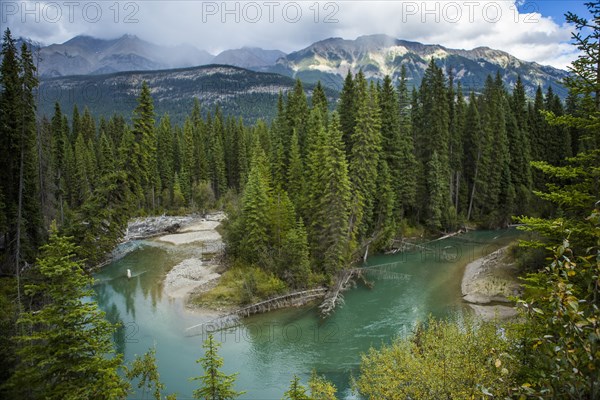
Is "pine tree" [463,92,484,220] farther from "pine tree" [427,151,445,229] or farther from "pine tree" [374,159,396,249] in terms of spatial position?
"pine tree" [374,159,396,249]

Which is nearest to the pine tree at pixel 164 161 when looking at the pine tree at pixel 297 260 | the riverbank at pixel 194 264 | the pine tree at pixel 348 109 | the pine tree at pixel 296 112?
the riverbank at pixel 194 264

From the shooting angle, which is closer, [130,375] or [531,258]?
[130,375]

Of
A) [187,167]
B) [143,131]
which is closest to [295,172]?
[143,131]

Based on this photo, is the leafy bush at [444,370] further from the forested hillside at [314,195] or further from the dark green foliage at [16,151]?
the dark green foliage at [16,151]

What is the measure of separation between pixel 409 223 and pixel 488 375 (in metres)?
41.7

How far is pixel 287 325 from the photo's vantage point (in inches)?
1154

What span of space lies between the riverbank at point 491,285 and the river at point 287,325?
985 mm

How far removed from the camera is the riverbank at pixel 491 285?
2955 centimetres

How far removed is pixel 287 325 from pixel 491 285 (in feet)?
55.2

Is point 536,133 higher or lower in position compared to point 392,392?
higher

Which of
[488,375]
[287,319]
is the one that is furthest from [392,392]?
[287,319]

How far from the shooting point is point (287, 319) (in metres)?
30.3

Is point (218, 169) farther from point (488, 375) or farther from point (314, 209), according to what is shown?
point (488, 375)

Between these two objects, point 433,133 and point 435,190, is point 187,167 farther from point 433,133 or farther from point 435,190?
point 435,190
